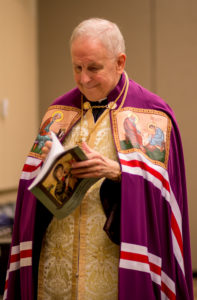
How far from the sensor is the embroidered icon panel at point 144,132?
204 cm

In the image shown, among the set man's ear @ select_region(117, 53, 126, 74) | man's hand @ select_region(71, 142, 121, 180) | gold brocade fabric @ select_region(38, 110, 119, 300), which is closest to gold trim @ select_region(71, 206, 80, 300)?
gold brocade fabric @ select_region(38, 110, 119, 300)

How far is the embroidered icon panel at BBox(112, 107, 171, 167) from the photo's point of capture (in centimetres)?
204

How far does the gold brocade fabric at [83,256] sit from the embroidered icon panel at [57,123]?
0.59 feet

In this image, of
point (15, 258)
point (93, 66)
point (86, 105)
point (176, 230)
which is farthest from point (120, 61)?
point (15, 258)

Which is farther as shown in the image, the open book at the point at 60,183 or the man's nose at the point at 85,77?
the man's nose at the point at 85,77

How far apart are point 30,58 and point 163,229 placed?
4109 mm

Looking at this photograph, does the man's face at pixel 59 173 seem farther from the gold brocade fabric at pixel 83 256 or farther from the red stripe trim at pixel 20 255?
the red stripe trim at pixel 20 255

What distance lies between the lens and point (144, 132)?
6.86ft

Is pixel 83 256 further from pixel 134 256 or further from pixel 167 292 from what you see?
pixel 167 292

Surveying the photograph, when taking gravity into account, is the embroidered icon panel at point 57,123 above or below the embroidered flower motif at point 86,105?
below

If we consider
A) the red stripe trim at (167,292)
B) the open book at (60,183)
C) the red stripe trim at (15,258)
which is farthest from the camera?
the red stripe trim at (15,258)

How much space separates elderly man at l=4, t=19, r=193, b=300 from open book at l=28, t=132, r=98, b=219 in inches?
2.2

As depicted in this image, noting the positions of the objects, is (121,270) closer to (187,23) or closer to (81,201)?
(81,201)

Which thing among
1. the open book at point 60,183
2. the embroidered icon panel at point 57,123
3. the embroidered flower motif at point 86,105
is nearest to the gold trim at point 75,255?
the open book at point 60,183
